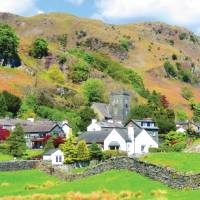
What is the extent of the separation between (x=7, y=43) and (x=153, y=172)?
478ft

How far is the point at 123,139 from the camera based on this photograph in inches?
3994

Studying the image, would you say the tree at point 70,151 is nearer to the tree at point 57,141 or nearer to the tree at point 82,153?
the tree at point 82,153

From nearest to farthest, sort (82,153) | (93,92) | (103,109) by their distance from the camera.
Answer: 1. (82,153)
2. (103,109)
3. (93,92)

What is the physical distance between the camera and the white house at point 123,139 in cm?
9975

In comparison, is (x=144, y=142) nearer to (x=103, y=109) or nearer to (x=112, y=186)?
(x=103, y=109)

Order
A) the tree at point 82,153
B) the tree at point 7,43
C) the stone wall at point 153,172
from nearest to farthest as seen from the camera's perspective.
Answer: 1. the stone wall at point 153,172
2. the tree at point 82,153
3. the tree at point 7,43

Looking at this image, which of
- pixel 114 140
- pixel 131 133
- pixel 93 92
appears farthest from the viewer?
pixel 93 92

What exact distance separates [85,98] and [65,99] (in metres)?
6.35

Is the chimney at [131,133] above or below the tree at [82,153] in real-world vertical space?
above

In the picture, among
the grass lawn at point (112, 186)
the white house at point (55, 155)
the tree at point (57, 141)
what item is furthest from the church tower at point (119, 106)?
the grass lawn at point (112, 186)

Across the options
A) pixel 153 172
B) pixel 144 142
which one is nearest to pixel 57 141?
pixel 144 142

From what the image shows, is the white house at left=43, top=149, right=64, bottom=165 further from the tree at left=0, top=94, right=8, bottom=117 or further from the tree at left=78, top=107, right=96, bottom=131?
the tree at left=0, top=94, right=8, bottom=117

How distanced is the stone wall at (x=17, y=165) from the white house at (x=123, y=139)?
32.2 meters

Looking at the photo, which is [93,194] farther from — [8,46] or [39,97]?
[8,46]
